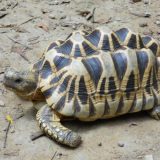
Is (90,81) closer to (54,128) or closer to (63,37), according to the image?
(54,128)

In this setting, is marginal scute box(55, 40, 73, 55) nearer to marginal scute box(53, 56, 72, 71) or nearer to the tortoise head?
marginal scute box(53, 56, 72, 71)

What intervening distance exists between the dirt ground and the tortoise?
122 mm

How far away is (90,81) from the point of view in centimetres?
426

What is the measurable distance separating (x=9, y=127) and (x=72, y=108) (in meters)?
0.64

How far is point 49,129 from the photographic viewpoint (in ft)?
13.8

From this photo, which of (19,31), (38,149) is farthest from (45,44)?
(38,149)

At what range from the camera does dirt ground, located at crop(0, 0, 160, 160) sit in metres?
4.17

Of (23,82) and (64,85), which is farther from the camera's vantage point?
(23,82)

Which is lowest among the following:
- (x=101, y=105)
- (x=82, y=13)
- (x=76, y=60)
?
(x=82, y=13)

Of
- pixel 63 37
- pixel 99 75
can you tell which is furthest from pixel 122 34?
pixel 63 37

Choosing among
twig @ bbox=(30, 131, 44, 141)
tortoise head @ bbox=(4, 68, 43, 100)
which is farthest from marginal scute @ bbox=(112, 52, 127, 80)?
twig @ bbox=(30, 131, 44, 141)

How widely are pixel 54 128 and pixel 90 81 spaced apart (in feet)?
1.67

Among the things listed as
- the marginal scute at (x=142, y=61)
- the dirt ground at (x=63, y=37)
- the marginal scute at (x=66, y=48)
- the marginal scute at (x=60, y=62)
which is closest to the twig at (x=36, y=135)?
the dirt ground at (x=63, y=37)

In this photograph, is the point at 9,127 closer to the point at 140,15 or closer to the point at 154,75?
the point at 154,75
